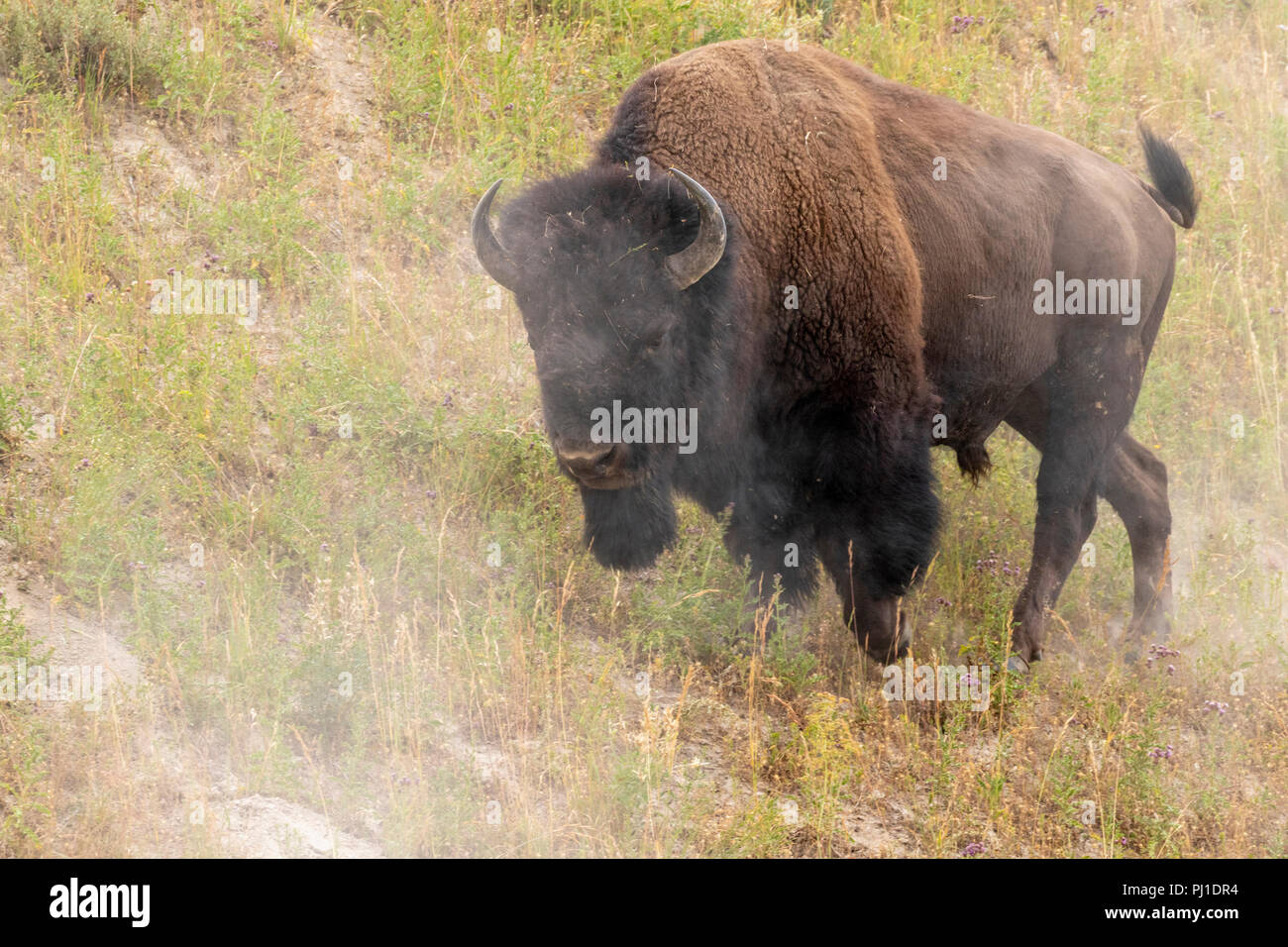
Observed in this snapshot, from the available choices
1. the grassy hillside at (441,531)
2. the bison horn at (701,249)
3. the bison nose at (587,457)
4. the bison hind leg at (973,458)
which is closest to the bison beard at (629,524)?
the grassy hillside at (441,531)

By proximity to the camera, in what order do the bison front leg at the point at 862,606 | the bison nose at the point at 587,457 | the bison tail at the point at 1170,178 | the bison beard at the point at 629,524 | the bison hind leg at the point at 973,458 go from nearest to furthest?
the bison nose at the point at 587,457 → the bison beard at the point at 629,524 → the bison front leg at the point at 862,606 → the bison hind leg at the point at 973,458 → the bison tail at the point at 1170,178

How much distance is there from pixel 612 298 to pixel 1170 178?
3.49 meters

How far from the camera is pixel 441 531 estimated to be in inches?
204

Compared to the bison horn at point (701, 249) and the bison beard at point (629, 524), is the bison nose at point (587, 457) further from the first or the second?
the bison horn at point (701, 249)

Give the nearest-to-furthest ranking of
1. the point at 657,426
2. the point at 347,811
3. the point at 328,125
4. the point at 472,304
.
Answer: the point at 347,811
the point at 657,426
the point at 472,304
the point at 328,125

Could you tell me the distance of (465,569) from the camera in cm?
532

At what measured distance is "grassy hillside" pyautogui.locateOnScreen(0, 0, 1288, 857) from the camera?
4.11 meters

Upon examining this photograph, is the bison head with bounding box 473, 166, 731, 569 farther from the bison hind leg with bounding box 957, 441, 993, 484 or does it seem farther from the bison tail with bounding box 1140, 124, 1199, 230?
the bison tail with bounding box 1140, 124, 1199, 230

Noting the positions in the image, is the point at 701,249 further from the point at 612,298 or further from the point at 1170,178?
the point at 1170,178

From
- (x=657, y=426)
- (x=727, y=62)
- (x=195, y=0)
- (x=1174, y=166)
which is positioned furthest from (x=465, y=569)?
(x=195, y=0)

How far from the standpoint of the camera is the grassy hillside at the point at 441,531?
4113 mm

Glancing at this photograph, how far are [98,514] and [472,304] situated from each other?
8.64 ft

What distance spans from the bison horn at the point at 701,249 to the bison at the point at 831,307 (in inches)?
0.4

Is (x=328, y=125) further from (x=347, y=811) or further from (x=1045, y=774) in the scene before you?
(x=1045, y=774)
